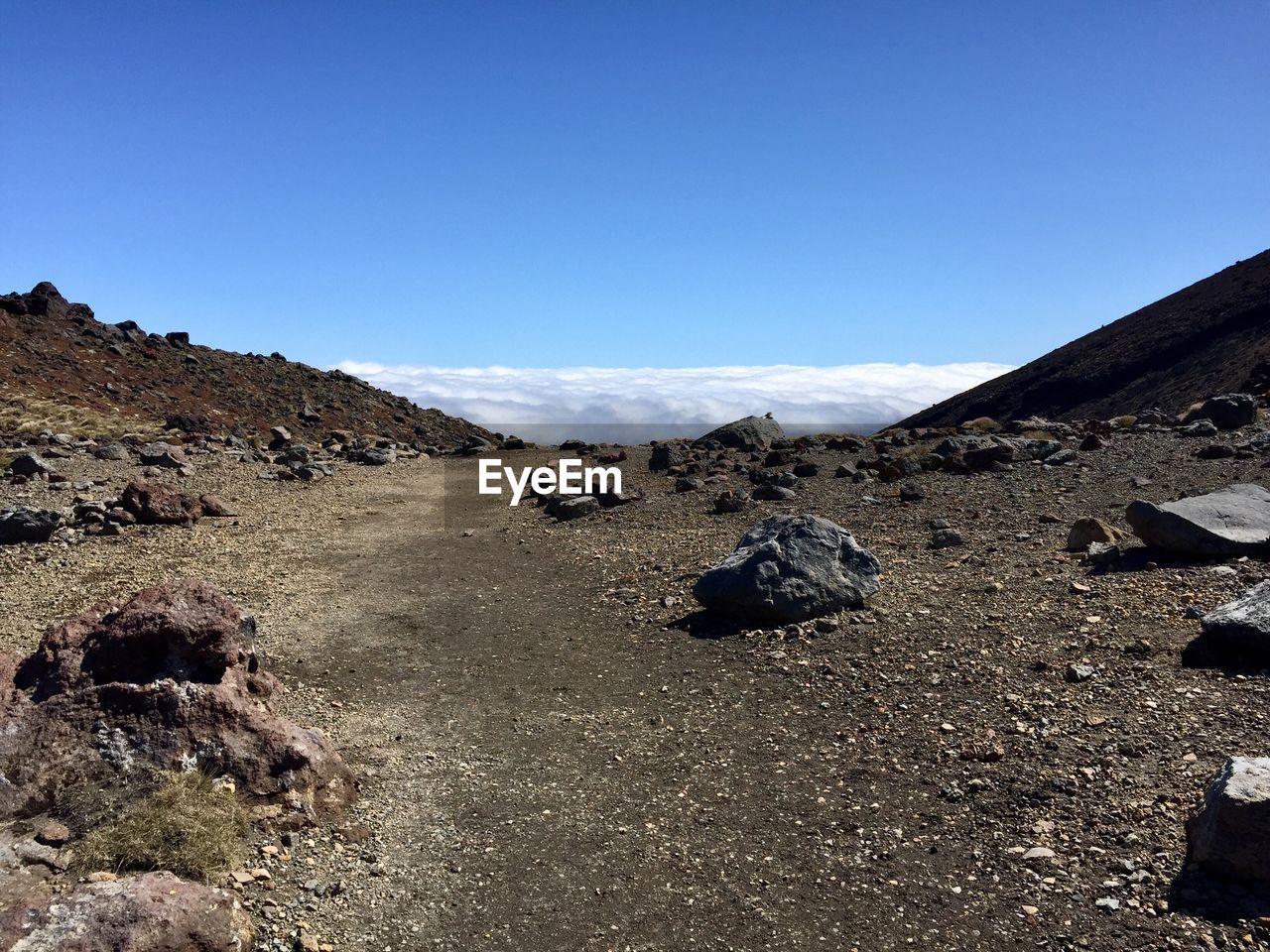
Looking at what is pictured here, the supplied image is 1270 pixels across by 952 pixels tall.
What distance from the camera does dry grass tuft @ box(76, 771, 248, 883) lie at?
4.33 meters

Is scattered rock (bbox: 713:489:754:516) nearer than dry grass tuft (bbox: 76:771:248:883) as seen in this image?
No

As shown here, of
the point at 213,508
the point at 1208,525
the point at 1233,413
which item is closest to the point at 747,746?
the point at 1208,525

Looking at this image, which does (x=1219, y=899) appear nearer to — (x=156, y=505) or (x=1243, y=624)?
(x=1243, y=624)

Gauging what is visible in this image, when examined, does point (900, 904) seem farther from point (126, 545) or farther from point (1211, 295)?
point (1211, 295)

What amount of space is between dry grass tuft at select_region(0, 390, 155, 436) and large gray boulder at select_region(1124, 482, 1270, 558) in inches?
1108

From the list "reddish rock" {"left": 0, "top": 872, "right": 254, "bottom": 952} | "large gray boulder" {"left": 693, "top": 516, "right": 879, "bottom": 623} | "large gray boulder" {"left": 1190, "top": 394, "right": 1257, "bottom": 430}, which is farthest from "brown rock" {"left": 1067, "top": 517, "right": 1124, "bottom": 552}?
"large gray boulder" {"left": 1190, "top": 394, "right": 1257, "bottom": 430}

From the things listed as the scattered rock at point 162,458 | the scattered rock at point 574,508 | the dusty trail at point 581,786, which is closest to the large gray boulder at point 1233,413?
the scattered rock at point 574,508

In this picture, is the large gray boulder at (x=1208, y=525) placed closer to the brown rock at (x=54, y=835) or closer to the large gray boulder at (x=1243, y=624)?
the large gray boulder at (x=1243, y=624)

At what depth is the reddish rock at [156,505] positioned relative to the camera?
559 inches

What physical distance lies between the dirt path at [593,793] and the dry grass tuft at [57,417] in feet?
73.3

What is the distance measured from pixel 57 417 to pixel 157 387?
24.4ft

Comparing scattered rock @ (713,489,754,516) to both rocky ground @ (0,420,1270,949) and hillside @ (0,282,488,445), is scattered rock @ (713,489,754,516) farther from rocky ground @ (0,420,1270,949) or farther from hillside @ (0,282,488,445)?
hillside @ (0,282,488,445)

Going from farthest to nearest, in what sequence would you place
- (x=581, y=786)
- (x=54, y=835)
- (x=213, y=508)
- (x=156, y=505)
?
(x=213, y=508) < (x=156, y=505) < (x=581, y=786) < (x=54, y=835)

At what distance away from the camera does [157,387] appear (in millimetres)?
35188
